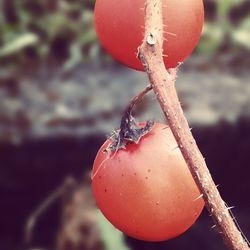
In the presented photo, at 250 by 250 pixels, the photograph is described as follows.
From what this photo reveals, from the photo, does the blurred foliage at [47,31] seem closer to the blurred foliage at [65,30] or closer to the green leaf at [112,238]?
the blurred foliage at [65,30]

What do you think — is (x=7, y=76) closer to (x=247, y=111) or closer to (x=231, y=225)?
(x=247, y=111)

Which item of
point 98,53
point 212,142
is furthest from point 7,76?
point 212,142

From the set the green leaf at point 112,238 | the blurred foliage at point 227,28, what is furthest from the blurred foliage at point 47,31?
the green leaf at point 112,238

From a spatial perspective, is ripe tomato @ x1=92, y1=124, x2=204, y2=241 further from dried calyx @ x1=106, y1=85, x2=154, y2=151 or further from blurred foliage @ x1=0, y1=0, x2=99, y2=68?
A: blurred foliage @ x1=0, y1=0, x2=99, y2=68

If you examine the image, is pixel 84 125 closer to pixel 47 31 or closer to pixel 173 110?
pixel 47 31

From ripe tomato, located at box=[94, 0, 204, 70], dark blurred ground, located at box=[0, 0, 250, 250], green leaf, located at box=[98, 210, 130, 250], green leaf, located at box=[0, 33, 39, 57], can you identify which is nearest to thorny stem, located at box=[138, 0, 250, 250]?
ripe tomato, located at box=[94, 0, 204, 70]

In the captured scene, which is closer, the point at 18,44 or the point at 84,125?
the point at 84,125

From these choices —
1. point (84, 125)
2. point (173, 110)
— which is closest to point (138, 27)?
point (173, 110)
